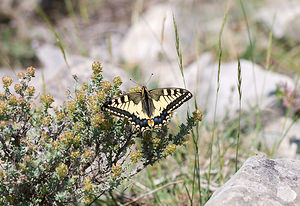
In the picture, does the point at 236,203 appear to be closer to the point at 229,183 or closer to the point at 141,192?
the point at 229,183

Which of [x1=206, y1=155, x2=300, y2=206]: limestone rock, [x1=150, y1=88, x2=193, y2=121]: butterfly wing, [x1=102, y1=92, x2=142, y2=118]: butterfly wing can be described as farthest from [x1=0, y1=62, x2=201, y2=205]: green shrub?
[x1=206, y1=155, x2=300, y2=206]: limestone rock

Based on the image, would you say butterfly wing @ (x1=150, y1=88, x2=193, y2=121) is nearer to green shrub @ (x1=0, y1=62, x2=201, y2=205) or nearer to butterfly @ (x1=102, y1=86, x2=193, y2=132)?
butterfly @ (x1=102, y1=86, x2=193, y2=132)

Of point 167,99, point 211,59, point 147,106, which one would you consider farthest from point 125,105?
point 211,59

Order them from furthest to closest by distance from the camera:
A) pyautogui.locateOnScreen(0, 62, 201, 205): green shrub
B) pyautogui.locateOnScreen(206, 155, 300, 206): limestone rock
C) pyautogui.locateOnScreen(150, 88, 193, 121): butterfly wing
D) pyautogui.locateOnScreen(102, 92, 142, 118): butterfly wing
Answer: pyautogui.locateOnScreen(150, 88, 193, 121): butterfly wing, pyautogui.locateOnScreen(102, 92, 142, 118): butterfly wing, pyautogui.locateOnScreen(0, 62, 201, 205): green shrub, pyautogui.locateOnScreen(206, 155, 300, 206): limestone rock

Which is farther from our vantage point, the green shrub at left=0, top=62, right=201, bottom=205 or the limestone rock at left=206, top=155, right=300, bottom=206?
the green shrub at left=0, top=62, right=201, bottom=205

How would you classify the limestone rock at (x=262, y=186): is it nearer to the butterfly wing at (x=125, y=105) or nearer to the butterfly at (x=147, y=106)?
the butterfly at (x=147, y=106)

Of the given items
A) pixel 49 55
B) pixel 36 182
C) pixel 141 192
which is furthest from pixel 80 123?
pixel 49 55
